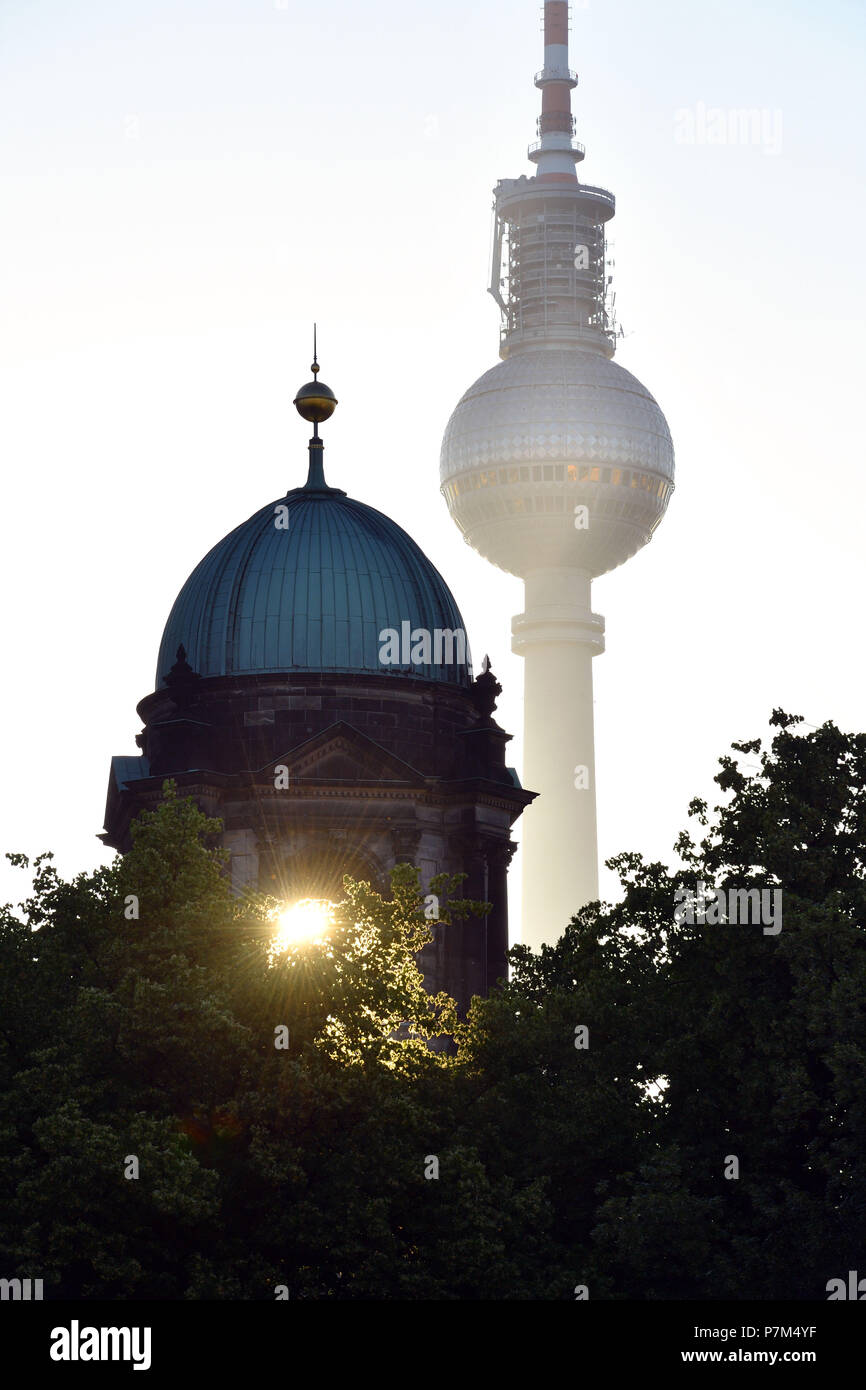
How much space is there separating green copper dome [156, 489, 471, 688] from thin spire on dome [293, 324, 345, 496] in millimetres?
666

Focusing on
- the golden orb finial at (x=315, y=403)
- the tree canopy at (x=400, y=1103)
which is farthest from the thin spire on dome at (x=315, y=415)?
the tree canopy at (x=400, y=1103)

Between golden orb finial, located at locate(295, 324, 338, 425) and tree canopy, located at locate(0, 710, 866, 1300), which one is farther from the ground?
golden orb finial, located at locate(295, 324, 338, 425)

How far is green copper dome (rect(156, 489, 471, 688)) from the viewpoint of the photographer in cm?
9144

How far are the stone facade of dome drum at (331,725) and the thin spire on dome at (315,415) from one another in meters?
0.41

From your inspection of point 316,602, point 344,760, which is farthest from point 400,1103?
point 316,602

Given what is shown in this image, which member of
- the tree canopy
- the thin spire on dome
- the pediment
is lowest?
the tree canopy

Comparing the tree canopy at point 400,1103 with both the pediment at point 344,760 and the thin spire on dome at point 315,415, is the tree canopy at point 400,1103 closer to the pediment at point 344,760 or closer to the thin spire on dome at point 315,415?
the pediment at point 344,760

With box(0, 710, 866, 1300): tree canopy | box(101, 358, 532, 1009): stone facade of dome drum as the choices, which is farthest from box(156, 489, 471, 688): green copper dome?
box(0, 710, 866, 1300): tree canopy

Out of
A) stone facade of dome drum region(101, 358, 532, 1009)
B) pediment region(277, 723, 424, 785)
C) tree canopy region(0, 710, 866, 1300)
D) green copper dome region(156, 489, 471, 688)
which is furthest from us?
green copper dome region(156, 489, 471, 688)

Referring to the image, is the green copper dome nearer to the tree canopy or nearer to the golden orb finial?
the golden orb finial

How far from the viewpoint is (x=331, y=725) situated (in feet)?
288

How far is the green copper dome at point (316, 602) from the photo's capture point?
3600 inches

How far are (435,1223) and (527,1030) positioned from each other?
32.5 feet
